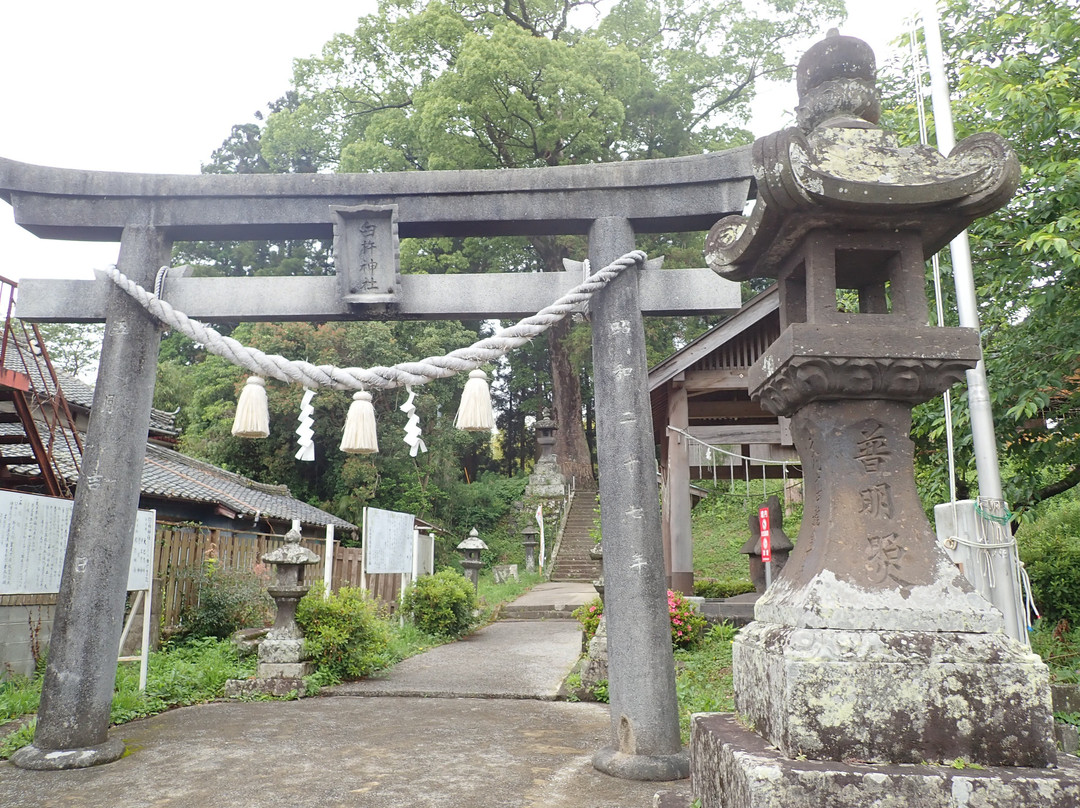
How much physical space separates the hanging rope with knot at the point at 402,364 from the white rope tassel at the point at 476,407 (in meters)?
0.25

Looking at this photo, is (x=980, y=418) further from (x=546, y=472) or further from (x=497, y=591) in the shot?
(x=546, y=472)

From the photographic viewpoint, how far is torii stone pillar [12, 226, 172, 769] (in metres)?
4.59

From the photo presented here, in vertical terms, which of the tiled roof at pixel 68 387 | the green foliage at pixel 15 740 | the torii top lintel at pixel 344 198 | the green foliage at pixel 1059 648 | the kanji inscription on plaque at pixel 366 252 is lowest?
the green foliage at pixel 15 740

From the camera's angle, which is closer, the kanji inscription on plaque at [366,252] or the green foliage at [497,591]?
the kanji inscription on plaque at [366,252]

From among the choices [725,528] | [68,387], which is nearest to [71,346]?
[68,387]

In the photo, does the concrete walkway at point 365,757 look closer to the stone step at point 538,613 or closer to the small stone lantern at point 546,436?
the stone step at point 538,613

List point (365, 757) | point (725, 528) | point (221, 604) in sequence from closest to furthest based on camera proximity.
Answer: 1. point (365, 757)
2. point (221, 604)
3. point (725, 528)

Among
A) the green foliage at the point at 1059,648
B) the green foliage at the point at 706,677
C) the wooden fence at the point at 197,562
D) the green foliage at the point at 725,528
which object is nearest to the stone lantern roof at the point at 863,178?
the green foliage at the point at 706,677

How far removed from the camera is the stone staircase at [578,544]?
21.2 meters

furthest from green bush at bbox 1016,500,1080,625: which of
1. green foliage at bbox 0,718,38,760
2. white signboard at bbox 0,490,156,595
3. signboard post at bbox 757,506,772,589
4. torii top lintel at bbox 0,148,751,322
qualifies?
green foliage at bbox 0,718,38,760

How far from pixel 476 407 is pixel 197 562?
669cm

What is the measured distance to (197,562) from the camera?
32.3ft

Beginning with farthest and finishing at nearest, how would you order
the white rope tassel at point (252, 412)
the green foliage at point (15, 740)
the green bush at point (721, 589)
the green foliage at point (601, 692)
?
the green bush at point (721, 589), the green foliage at point (601, 692), the white rope tassel at point (252, 412), the green foliage at point (15, 740)

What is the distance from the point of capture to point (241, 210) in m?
5.20
